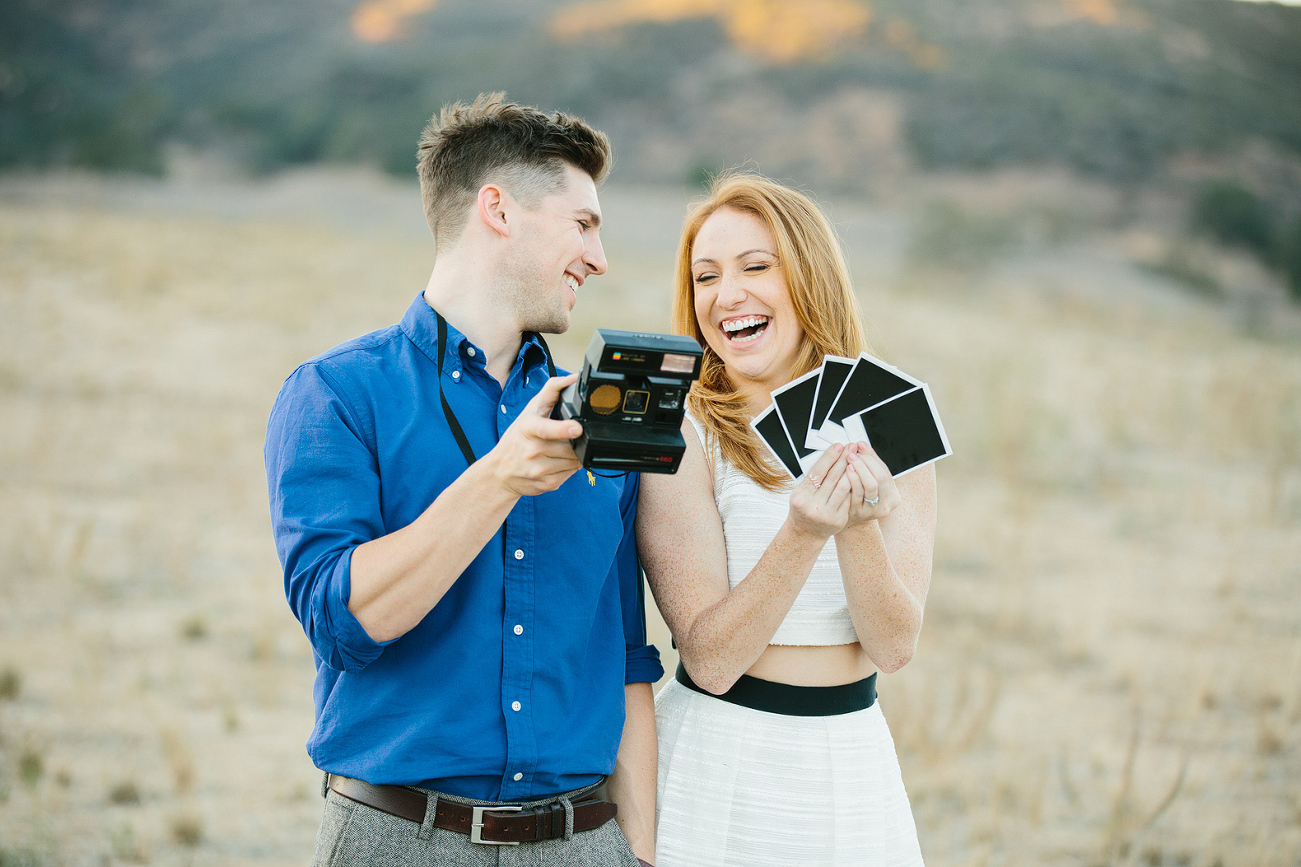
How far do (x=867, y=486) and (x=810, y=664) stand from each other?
23.7 inches

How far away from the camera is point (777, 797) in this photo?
249 cm

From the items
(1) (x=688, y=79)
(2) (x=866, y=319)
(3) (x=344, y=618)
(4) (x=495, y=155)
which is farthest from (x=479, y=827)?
(1) (x=688, y=79)

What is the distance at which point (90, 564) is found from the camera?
8.83 m

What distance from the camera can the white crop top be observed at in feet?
8.38

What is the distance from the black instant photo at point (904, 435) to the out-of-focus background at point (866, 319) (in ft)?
4.12

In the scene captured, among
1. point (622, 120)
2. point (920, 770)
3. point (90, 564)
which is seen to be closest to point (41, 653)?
point (90, 564)

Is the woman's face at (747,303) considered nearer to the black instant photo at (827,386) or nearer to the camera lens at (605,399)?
the black instant photo at (827,386)

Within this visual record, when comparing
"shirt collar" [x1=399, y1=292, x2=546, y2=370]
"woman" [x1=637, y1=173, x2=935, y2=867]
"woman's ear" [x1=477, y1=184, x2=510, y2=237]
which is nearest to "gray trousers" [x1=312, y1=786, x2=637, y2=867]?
"woman" [x1=637, y1=173, x2=935, y2=867]

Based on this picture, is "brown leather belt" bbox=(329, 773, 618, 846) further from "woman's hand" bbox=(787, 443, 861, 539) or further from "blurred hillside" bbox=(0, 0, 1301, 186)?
"blurred hillside" bbox=(0, 0, 1301, 186)

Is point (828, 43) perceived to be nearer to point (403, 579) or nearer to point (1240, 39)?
point (1240, 39)

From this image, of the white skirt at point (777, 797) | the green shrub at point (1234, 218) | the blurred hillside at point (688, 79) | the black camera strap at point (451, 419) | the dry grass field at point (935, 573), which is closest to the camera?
the black camera strap at point (451, 419)

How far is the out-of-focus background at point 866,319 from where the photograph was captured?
6.22 m

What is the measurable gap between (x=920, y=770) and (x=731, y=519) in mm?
4245

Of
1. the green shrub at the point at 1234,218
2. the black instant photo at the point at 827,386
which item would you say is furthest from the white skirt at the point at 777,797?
the green shrub at the point at 1234,218
